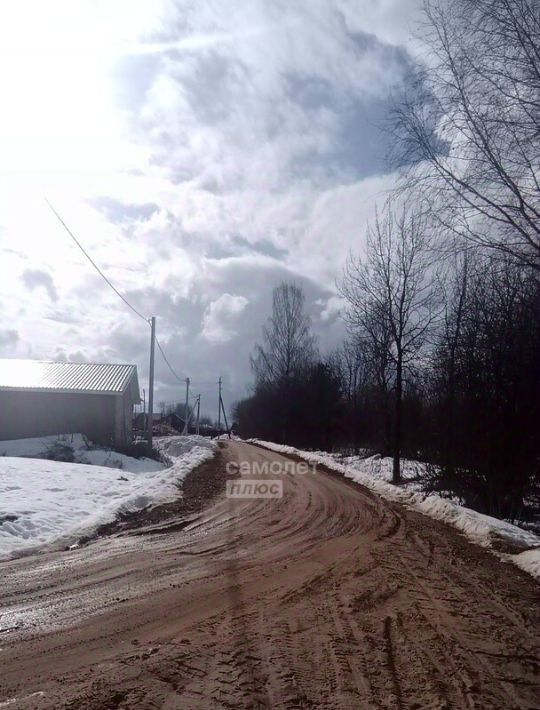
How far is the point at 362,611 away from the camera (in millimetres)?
5828

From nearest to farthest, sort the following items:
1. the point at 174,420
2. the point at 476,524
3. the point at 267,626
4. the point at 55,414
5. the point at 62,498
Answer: the point at 267,626
the point at 476,524
the point at 62,498
the point at 55,414
the point at 174,420

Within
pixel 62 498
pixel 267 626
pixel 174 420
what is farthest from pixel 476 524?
pixel 174 420

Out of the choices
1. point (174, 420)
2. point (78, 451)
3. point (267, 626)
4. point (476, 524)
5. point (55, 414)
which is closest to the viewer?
point (267, 626)

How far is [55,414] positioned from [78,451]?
4.78 metres

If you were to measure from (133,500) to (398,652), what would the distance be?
9.28 m

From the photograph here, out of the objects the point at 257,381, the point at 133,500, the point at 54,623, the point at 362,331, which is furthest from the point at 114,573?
the point at 257,381

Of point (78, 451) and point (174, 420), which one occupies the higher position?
point (174, 420)

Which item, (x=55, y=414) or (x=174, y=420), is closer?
(x=55, y=414)

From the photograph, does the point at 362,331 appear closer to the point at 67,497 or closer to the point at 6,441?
the point at 67,497

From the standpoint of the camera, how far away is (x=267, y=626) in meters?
5.25

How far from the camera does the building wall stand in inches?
1229

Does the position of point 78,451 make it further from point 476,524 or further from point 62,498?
point 476,524

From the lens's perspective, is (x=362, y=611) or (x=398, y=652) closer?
(x=398, y=652)

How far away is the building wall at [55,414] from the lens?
31219 millimetres
